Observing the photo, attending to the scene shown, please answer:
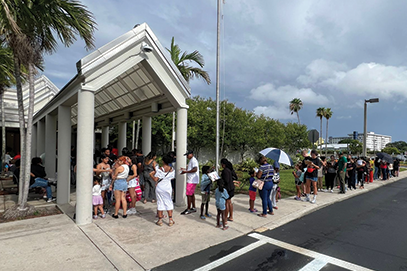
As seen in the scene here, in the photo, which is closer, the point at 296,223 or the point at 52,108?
the point at 296,223

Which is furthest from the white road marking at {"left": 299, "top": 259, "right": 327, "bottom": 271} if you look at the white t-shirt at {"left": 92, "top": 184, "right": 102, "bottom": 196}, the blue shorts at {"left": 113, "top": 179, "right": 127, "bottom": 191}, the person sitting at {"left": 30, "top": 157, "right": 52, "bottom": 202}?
the person sitting at {"left": 30, "top": 157, "right": 52, "bottom": 202}

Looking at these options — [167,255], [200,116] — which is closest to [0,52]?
[167,255]

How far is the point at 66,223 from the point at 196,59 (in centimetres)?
944

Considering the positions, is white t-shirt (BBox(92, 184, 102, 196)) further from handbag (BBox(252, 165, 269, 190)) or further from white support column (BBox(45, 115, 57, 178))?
white support column (BBox(45, 115, 57, 178))

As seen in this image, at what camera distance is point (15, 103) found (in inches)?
675

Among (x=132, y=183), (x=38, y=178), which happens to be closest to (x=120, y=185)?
(x=132, y=183)

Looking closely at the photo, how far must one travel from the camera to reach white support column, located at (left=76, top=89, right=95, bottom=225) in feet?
18.2

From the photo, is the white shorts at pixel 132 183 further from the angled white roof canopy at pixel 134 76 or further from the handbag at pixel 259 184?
the handbag at pixel 259 184

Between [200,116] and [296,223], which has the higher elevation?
[200,116]

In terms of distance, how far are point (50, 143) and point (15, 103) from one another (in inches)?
448

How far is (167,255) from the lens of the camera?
419 centimetres

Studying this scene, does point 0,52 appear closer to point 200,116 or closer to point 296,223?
point 296,223

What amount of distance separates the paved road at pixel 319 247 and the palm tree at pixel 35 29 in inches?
207

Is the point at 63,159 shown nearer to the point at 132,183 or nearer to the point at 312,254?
the point at 132,183
